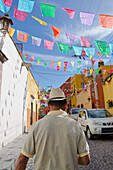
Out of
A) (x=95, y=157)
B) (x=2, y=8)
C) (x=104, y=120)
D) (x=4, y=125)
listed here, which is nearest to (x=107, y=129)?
(x=104, y=120)

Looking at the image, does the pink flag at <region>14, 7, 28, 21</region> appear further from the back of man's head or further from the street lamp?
the back of man's head

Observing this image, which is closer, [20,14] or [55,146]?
[55,146]

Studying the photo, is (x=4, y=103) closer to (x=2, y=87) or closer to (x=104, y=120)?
(x=2, y=87)

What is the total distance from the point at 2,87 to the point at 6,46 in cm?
211

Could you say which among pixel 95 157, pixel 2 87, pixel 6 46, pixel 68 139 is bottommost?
pixel 95 157

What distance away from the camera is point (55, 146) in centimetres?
142

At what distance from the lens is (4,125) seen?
23.0ft

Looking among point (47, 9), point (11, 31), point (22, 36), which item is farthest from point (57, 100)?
point (22, 36)

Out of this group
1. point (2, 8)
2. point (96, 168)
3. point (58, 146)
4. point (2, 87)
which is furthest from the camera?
point (2, 87)

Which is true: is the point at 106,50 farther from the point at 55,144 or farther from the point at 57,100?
the point at 55,144

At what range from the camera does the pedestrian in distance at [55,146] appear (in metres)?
1.39

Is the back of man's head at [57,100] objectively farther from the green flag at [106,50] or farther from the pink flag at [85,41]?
the green flag at [106,50]

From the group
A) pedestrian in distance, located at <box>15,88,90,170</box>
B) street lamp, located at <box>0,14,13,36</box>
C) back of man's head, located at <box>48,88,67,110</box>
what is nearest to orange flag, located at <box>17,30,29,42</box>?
street lamp, located at <box>0,14,13,36</box>

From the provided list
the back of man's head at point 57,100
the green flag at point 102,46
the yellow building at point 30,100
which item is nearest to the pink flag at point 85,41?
the green flag at point 102,46
